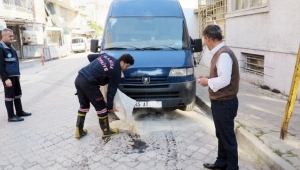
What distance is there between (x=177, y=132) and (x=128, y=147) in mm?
1003

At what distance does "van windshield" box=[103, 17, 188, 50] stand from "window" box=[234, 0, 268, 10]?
2887 mm

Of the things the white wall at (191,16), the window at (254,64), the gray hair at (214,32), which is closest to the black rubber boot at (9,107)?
the gray hair at (214,32)

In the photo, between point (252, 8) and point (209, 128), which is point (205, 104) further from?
point (252, 8)

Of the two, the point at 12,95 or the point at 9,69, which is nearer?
the point at 9,69

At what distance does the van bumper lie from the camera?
4645 millimetres

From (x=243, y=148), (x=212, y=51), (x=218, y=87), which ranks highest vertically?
(x=212, y=51)

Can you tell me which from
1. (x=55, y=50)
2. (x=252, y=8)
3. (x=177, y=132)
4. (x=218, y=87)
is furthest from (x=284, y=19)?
(x=55, y=50)

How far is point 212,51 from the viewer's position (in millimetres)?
2775

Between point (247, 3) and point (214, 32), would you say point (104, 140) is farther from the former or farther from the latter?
point (247, 3)

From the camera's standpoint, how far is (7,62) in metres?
5.05

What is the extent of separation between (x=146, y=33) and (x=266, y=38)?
3.43m

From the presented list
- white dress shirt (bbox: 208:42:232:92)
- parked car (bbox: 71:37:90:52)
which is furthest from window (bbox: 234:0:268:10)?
parked car (bbox: 71:37:90:52)

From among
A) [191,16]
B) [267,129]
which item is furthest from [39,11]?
[267,129]

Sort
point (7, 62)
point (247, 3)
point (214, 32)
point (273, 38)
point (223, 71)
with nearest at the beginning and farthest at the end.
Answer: point (223, 71)
point (214, 32)
point (7, 62)
point (273, 38)
point (247, 3)
